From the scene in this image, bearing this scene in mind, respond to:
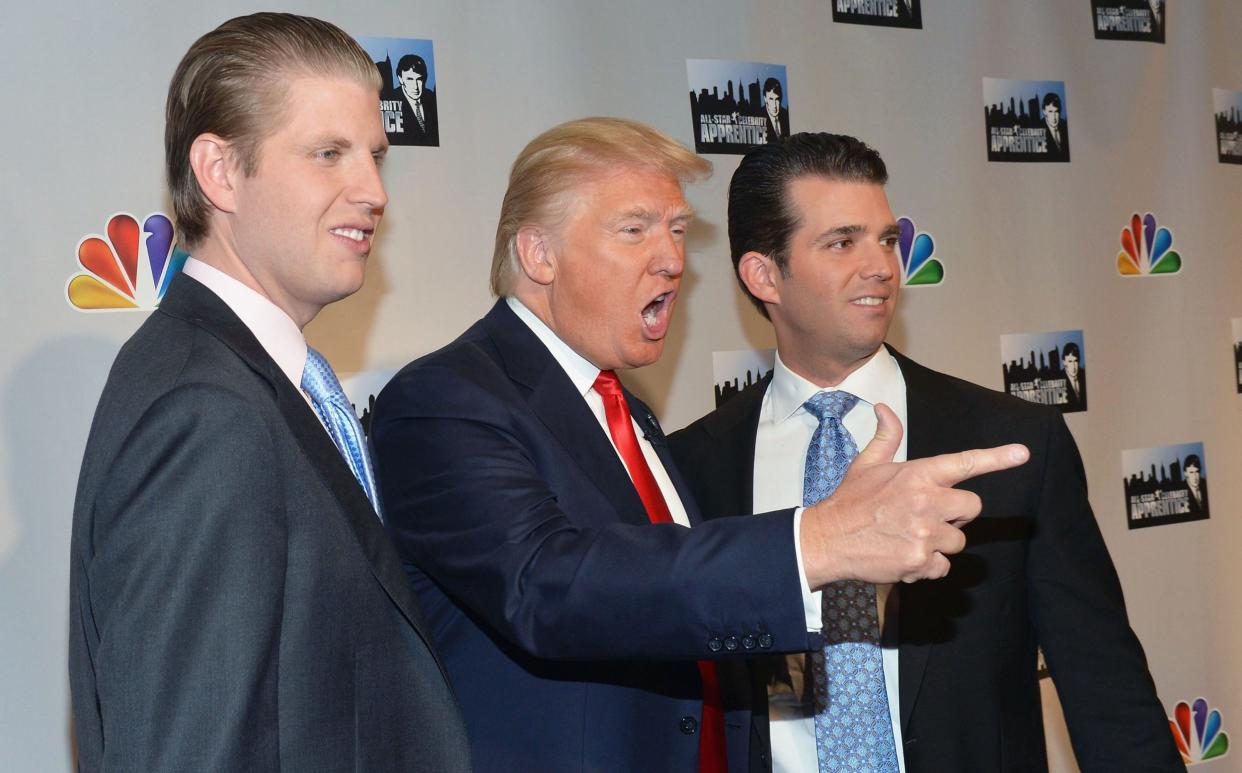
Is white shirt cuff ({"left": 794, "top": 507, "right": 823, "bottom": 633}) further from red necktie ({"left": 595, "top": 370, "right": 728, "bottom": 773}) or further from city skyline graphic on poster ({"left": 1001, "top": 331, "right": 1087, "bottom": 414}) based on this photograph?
city skyline graphic on poster ({"left": 1001, "top": 331, "right": 1087, "bottom": 414})

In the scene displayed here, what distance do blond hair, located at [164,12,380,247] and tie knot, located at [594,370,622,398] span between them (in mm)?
676

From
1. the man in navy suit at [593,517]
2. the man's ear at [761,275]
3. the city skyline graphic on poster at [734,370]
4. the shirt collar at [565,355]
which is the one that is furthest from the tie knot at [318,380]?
the city skyline graphic on poster at [734,370]

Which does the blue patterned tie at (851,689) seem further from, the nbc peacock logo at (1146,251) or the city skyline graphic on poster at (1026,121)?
the nbc peacock logo at (1146,251)

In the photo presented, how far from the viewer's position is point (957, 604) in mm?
2127

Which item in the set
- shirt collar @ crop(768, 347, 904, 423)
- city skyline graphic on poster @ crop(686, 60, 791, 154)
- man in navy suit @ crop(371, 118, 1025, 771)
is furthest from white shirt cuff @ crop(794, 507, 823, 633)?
city skyline graphic on poster @ crop(686, 60, 791, 154)

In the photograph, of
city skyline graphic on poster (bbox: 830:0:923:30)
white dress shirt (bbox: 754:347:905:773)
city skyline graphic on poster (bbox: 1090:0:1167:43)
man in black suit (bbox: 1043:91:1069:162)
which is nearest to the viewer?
white dress shirt (bbox: 754:347:905:773)

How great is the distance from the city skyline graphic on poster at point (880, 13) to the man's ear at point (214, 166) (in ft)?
7.28

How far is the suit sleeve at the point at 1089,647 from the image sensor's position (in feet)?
6.84

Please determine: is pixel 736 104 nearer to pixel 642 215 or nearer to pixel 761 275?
pixel 761 275

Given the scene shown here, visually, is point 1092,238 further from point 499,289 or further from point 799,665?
point 499,289

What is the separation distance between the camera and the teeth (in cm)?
160

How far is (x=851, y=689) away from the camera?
6.97 feet

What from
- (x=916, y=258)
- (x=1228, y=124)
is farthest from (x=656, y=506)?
(x=1228, y=124)

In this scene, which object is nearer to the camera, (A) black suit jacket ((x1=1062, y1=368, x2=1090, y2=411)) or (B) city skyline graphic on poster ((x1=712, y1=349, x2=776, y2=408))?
(B) city skyline graphic on poster ((x1=712, y1=349, x2=776, y2=408))
